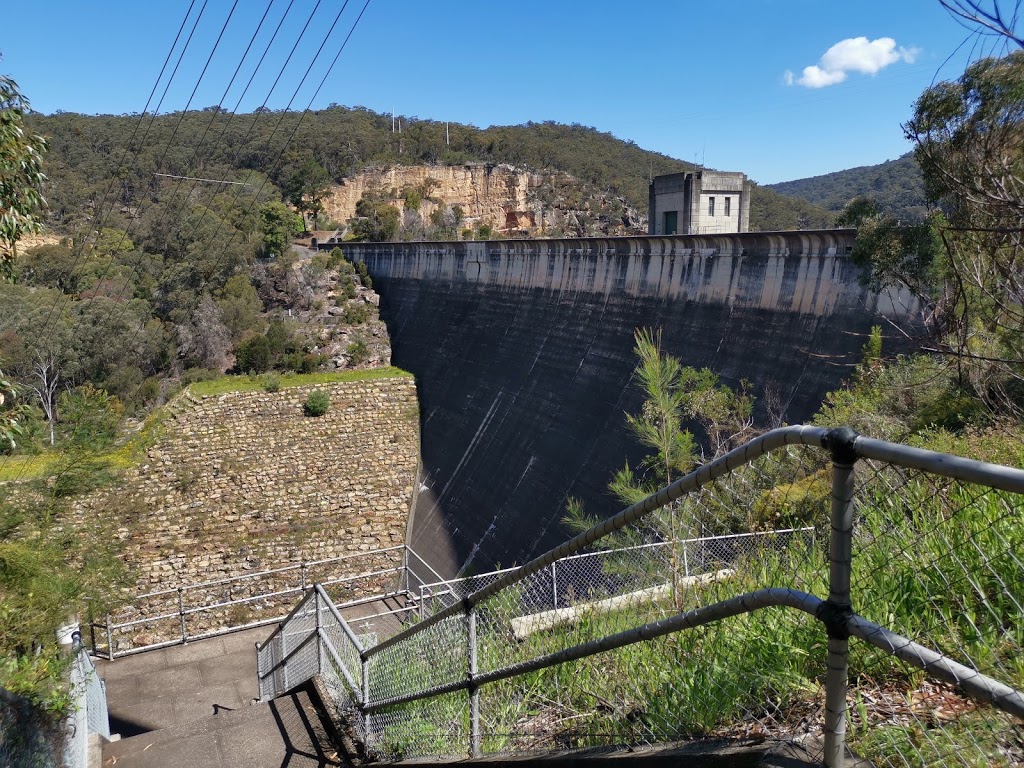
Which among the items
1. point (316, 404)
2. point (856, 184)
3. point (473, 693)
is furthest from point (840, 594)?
point (856, 184)

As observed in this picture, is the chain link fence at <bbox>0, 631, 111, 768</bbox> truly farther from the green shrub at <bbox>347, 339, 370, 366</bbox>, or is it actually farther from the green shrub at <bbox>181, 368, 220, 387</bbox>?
the green shrub at <bbox>181, 368, 220, 387</bbox>

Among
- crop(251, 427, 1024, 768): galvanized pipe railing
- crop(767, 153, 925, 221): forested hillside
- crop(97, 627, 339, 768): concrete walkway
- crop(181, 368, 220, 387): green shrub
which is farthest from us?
crop(767, 153, 925, 221): forested hillside

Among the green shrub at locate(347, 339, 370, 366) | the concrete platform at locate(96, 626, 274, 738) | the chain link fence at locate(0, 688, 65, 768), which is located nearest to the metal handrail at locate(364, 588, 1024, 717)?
the chain link fence at locate(0, 688, 65, 768)

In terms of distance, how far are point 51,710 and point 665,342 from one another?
8974 millimetres

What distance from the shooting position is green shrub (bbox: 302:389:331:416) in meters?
16.8

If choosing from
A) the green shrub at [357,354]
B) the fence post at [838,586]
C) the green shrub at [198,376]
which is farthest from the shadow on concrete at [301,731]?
the green shrub at [198,376]

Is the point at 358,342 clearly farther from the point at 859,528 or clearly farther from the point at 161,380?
the point at 859,528

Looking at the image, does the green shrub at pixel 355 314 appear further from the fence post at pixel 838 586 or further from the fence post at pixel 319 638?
the fence post at pixel 838 586

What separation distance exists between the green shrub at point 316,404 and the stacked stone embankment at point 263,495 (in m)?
0.15

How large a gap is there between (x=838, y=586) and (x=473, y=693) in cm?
169

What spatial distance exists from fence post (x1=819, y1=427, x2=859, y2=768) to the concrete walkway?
3.24 metres

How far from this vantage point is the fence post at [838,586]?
121 centimetres

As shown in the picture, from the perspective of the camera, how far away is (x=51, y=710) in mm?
4008

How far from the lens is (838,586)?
4.13ft
